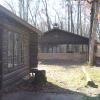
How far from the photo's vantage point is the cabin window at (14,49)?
12805 millimetres

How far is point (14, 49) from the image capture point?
1362cm

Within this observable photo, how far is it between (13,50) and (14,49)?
0.79 feet

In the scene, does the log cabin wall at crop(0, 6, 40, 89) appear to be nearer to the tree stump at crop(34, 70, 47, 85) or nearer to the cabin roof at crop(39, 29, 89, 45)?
the tree stump at crop(34, 70, 47, 85)

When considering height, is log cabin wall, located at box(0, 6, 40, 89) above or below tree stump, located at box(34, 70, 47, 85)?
above

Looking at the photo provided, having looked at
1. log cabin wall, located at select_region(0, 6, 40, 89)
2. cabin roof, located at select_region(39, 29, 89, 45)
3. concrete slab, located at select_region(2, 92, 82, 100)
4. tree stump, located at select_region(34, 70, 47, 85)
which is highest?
cabin roof, located at select_region(39, 29, 89, 45)

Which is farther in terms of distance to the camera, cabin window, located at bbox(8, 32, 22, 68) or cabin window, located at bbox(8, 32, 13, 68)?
cabin window, located at bbox(8, 32, 22, 68)

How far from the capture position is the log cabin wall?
37.2 ft

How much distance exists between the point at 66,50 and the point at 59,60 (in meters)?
1.58

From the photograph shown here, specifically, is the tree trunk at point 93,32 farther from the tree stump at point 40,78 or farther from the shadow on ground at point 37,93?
the shadow on ground at point 37,93

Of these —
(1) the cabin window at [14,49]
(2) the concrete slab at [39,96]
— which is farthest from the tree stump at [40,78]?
(2) the concrete slab at [39,96]

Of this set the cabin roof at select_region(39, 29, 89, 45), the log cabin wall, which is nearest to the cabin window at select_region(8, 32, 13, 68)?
the log cabin wall

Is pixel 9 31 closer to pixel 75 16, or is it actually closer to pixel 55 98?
pixel 55 98

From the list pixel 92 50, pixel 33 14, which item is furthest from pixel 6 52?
pixel 33 14

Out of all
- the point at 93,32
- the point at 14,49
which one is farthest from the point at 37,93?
the point at 93,32
